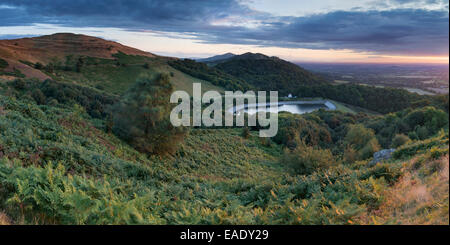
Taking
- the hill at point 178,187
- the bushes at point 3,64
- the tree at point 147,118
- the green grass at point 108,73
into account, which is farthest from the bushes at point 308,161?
the green grass at point 108,73

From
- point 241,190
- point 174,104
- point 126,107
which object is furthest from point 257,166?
point 241,190

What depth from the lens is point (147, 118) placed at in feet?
56.5

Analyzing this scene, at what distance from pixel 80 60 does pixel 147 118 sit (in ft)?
156

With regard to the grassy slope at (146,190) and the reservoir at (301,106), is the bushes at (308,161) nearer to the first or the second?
the grassy slope at (146,190)

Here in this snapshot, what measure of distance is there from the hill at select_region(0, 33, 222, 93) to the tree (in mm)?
30107

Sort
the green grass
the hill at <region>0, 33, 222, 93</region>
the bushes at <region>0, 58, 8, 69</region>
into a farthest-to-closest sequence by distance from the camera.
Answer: the green grass < the hill at <region>0, 33, 222, 93</region> < the bushes at <region>0, 58, 8, 69</region>

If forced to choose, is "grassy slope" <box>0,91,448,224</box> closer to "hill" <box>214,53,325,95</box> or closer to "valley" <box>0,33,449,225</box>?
"valley" <box>0,33,449,225</box>

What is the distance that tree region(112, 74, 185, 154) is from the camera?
1703cm

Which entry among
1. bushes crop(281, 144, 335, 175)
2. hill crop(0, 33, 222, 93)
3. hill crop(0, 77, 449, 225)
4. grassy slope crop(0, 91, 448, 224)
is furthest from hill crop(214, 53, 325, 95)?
grassy slope crop(0, 91, 448, 224)

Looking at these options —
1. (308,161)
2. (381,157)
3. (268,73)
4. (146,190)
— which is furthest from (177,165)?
(268,73)

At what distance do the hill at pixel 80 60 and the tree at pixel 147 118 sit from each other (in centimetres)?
3011

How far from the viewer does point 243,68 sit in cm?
14200

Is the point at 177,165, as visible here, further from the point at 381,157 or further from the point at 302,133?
the point at 302,133
